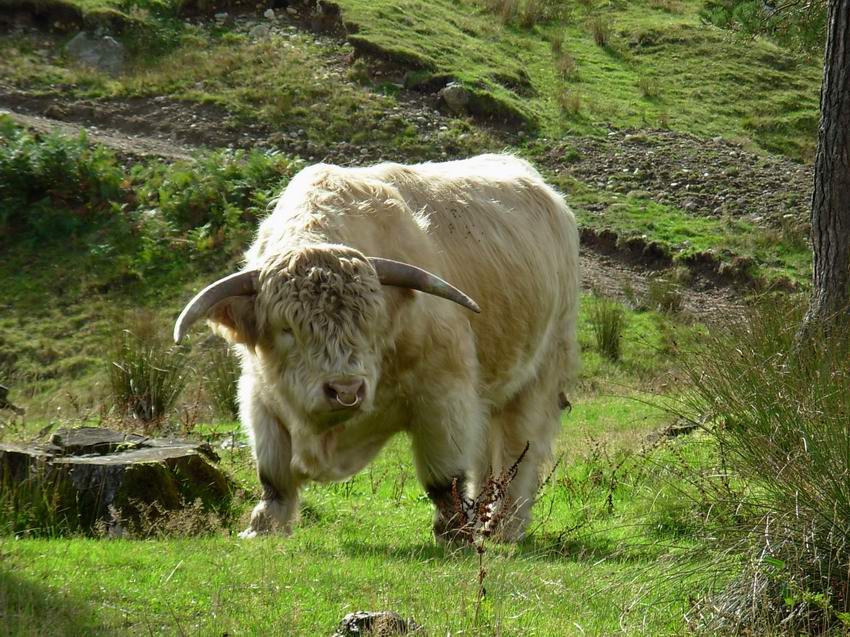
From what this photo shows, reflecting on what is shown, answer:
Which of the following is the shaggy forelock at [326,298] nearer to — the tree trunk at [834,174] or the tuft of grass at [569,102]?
the tree trunk at [834,174]

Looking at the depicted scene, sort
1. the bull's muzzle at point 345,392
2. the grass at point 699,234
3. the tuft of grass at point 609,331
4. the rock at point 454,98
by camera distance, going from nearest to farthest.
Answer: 1. the bull's muzzle at point 345,392
2. the tuft of grass at point 609,331
3. the grass at point 699,234
4. the rock at point 454,98


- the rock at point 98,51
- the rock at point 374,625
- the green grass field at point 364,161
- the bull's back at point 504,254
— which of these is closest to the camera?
the rock at point 374,625

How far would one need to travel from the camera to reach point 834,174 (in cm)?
753

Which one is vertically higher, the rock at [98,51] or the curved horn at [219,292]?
the curved horn at [219,292]

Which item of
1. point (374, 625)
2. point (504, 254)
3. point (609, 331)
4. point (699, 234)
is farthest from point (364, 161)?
point (374, 625)

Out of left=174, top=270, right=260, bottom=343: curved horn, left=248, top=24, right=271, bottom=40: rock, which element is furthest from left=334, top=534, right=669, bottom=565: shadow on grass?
left=248, top=24, right=271, bottom=40: rock

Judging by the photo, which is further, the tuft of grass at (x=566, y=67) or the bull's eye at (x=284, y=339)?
the tuft of grass at (x=566, y=67)

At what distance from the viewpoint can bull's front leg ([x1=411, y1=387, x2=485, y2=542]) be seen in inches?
238

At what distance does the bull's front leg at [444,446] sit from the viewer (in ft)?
19.8

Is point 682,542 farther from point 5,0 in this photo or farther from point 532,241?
point 5,0

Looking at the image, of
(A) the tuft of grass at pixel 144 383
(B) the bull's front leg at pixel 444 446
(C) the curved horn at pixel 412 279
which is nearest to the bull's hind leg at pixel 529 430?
(B) the bull's front leg at pixel 444 446

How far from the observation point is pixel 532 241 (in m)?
7.59

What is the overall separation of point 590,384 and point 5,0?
17409 mm

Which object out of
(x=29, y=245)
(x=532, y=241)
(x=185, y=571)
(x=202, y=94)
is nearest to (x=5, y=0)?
(x=202, y=94)
